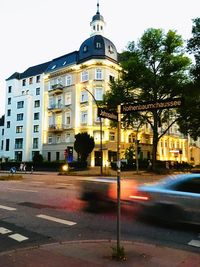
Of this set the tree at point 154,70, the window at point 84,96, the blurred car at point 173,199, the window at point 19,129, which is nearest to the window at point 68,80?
the window at point 84,96

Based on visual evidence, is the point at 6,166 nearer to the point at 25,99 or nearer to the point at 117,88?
the point at 25,99

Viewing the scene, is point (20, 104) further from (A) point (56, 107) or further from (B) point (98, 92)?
(B) point (98, 92)

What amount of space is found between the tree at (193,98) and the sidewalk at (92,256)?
27146 mm

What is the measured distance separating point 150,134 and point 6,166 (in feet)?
94.8

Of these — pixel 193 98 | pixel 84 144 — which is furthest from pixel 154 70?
pixel 84 144

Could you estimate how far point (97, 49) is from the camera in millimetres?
53344

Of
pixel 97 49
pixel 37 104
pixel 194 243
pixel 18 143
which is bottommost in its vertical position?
pixel 194 243

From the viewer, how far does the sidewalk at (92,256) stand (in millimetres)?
4867

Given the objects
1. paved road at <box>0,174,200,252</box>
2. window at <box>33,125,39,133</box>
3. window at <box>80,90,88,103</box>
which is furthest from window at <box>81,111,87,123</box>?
paved road at <box>0,174,200,252</box>

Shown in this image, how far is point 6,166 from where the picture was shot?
185 feet

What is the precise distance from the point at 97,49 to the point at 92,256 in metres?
50.9

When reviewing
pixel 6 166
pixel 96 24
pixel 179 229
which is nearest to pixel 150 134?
pixel 96 24

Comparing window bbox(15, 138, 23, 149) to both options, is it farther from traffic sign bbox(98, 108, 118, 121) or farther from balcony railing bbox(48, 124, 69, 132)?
traffic sign bbox(98, 108, 118, 121)

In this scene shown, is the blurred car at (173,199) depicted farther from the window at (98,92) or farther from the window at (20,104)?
the window at (20,104)
